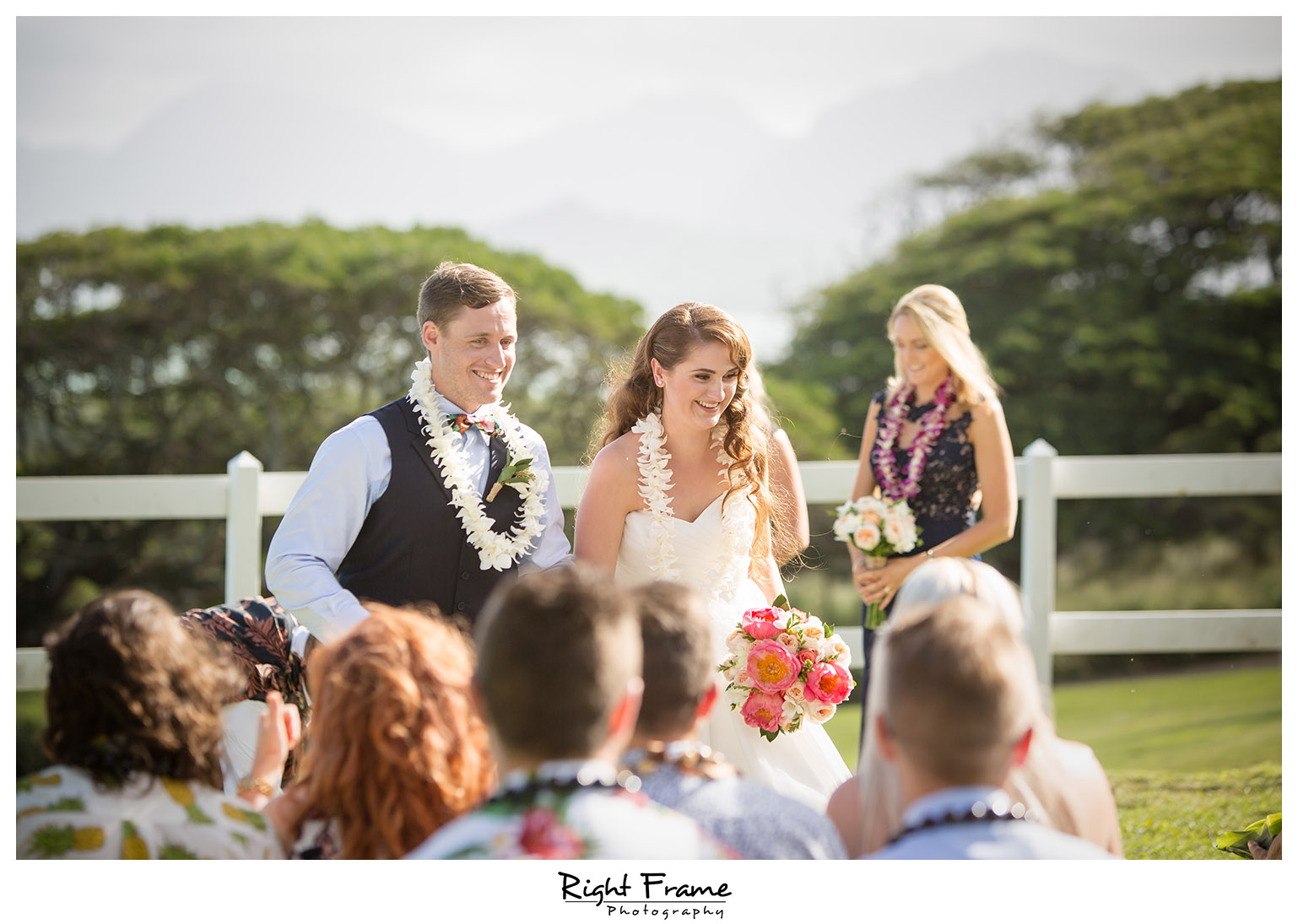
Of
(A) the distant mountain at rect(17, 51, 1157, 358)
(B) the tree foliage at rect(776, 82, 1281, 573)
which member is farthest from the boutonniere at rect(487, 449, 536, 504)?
(B) the tree foliage at rect(776, 82, 1281, 573)

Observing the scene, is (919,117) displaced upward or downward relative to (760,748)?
upward

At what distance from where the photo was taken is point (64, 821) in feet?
6.24

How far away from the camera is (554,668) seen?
168 cm

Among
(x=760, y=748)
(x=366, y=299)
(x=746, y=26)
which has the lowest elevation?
(x=760, y=748)

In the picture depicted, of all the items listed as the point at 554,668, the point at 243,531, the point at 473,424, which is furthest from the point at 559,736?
the point at 243,531

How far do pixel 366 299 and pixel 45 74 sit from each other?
3.32m

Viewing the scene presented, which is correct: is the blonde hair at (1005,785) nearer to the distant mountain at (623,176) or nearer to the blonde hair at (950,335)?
the blonde hair at (950,335)

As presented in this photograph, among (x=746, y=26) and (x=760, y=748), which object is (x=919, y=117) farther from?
(x=760, y=748)

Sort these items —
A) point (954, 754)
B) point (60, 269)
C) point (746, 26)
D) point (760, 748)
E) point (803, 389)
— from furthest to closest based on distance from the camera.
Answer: point (803, 389)
point (60, 269)
point (746, 26)
point (760, 748)
point (954, 754)

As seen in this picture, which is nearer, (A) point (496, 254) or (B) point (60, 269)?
(B) point (60, 269)

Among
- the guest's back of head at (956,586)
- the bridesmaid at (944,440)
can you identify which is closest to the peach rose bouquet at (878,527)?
the bridesmaid at (944,440)

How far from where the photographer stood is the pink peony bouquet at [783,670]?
117 inches

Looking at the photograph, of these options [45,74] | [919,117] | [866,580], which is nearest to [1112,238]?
[919,117]

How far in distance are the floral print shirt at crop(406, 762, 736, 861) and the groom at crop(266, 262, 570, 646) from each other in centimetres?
124
